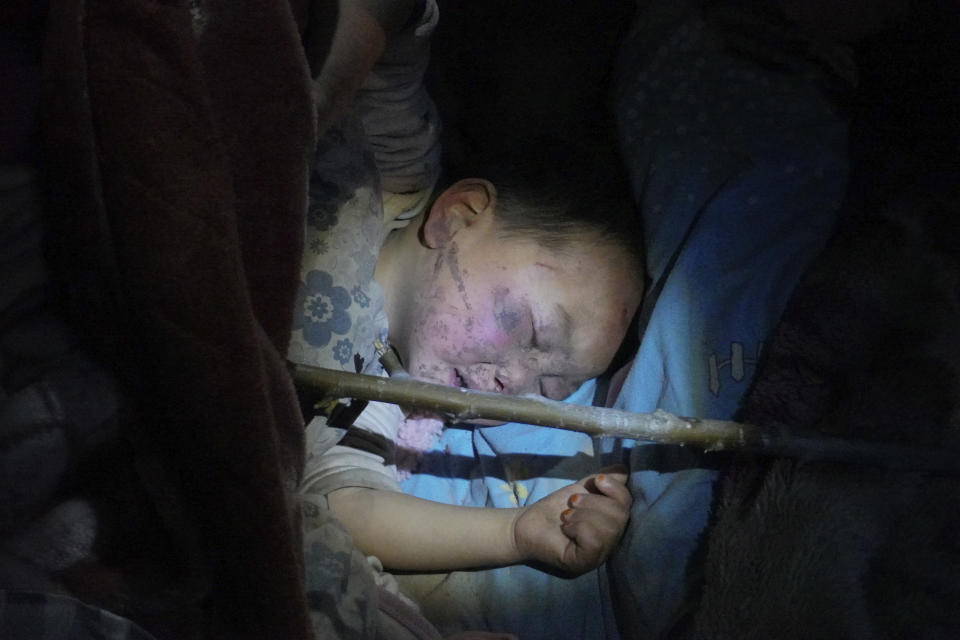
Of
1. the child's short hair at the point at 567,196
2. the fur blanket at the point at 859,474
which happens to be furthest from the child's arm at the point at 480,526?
the child's short hair at the point at 567,196

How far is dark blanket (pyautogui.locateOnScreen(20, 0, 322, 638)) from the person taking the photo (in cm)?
37

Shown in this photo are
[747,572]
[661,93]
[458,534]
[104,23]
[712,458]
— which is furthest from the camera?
[661,93]

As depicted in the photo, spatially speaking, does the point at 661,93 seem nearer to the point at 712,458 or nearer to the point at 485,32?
the point at 485,32

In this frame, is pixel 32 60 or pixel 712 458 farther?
pixel 712 458

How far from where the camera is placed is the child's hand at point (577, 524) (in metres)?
0.78

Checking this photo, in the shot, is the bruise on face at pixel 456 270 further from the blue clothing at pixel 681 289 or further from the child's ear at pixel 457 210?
the blue clothing at pixel 681 289

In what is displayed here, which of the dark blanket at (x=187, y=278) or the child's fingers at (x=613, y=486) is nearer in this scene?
the dark blanket at (x=187, y=278)

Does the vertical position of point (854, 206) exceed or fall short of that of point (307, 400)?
it exceeds it

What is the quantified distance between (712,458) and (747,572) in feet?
0.44

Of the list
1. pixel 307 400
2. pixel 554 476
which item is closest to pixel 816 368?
pixel 554 476

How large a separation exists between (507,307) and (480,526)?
10.3 inches

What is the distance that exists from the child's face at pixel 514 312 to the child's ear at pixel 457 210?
2 centimetres

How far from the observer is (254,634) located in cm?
46

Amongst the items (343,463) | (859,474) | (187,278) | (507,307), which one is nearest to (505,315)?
(507,307)
